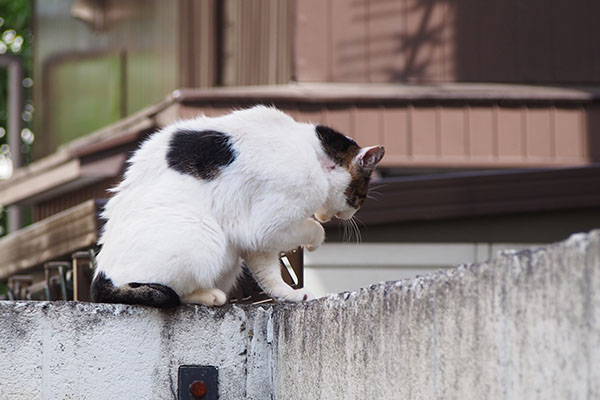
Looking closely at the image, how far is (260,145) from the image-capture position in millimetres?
3867

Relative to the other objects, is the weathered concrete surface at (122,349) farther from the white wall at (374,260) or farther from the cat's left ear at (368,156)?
the white wall at (374,260)

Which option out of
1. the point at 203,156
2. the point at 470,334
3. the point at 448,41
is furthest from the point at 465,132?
the point at 470,334

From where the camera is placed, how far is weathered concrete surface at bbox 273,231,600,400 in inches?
75.0

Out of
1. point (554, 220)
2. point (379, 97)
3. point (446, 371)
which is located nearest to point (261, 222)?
point (446, 371)

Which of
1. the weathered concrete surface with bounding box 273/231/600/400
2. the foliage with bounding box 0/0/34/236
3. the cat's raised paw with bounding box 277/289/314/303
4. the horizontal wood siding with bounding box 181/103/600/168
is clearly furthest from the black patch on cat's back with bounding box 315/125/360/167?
the foliage with bounding box 0/0/34/236

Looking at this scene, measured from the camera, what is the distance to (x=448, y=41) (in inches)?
357

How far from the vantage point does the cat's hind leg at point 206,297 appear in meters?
3.84

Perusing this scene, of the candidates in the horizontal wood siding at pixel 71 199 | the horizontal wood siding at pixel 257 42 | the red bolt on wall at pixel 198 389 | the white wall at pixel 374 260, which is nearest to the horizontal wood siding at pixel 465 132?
the horizontal wood siding at pixel 257 42

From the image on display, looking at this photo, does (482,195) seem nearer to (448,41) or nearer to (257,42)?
(448,41)

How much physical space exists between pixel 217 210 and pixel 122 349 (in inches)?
22.1

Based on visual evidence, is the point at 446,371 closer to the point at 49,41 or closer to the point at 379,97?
the point at 379,97

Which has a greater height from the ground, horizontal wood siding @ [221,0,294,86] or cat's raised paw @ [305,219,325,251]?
horizontal wood siding @ [221,0,294,86]

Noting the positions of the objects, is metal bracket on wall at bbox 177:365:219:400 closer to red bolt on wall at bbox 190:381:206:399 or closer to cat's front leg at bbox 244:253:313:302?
red bolt on wall at bbox 190:381:206:399

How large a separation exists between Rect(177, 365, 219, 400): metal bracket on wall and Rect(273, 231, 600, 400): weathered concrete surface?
0.37 meters
